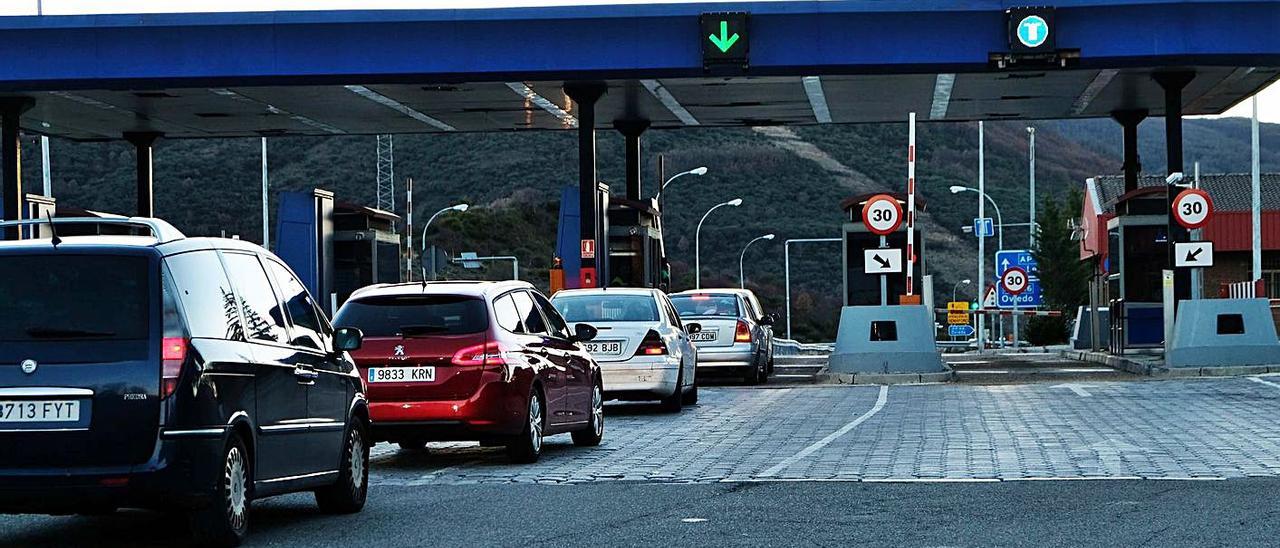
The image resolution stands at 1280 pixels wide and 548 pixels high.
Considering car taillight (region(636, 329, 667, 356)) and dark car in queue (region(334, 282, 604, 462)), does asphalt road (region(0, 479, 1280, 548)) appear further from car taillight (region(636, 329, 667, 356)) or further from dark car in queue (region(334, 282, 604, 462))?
car taillight (region(636, 329, 667, 356))

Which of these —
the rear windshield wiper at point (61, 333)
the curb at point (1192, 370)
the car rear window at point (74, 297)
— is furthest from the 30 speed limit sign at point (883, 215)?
the rear windshield wiper at point (61, 333)

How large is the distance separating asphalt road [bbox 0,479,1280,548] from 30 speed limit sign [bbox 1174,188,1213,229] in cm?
1946

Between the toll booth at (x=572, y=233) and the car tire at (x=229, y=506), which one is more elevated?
the toll booth at (x=572, y=233)

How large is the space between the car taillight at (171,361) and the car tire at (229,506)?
1.57 ft

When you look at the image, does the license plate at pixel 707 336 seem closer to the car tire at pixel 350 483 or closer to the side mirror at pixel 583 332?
the side mirror at pixel 583 332

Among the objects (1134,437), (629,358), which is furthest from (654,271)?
(1134,437)

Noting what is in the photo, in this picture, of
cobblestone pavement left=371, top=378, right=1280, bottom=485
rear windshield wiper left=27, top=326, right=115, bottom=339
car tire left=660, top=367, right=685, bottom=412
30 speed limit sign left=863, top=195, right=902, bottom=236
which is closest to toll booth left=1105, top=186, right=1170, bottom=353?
30 speed limit sign left=863, top=195, right=902, bottom=236

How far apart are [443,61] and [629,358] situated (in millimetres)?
12863

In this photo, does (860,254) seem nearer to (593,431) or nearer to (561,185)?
(593,431)

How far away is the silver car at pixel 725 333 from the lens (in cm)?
2941

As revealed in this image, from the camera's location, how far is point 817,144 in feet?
467

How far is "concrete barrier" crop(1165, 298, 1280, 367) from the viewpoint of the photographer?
97.9 ft

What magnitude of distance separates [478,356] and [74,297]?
5.54 m

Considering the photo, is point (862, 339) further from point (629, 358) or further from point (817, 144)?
point (817, 144)
